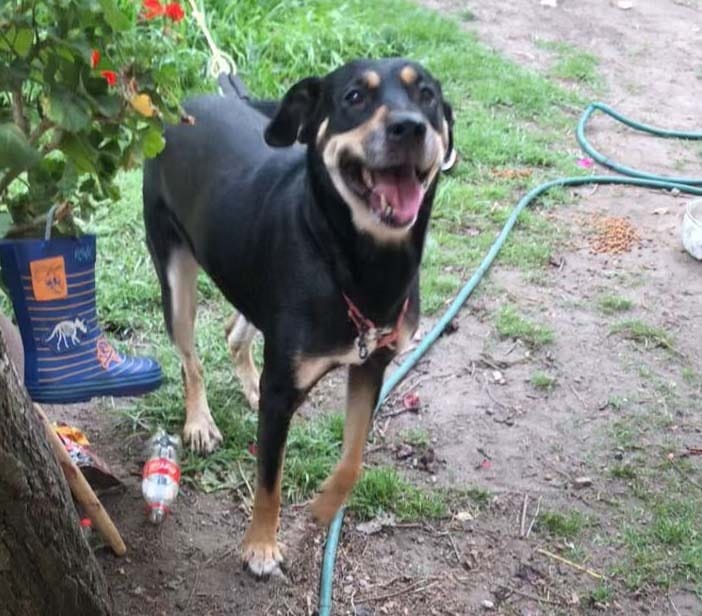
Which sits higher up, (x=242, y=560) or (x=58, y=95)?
(x=58, y=95)

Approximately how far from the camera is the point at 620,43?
26.6 feet

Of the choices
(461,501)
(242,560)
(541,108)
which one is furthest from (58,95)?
(541,108)

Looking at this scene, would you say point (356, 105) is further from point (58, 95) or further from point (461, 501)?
point (461, 501)

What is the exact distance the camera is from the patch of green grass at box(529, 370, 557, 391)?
13.1ft

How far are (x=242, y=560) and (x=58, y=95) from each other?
162 centimetres

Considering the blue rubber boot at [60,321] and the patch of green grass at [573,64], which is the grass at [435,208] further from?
the blue rubber boot at [60,321]

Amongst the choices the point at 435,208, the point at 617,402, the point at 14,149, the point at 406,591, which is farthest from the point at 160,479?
the point at 435,208

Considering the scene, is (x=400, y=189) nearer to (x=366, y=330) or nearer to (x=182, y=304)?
(x=366, y=330)

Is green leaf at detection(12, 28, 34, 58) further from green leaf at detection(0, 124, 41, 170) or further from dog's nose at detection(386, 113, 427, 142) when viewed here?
dog's nose at detection(386, 113, 427, 142)

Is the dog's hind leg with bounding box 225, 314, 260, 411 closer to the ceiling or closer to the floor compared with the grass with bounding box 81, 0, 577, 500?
closer to the ceiling

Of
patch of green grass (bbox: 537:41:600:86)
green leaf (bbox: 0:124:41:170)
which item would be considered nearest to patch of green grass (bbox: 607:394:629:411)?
green leaf (bbox: 0:124:41:170)

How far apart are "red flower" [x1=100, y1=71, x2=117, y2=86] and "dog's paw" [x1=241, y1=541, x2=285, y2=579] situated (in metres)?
1.52

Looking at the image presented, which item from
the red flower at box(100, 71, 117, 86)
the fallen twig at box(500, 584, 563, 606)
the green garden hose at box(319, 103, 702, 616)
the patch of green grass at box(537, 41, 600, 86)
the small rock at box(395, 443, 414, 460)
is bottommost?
the patch of green grass at box(537, 41, 600, 86)

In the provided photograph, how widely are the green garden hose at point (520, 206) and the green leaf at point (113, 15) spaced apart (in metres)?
1.75
